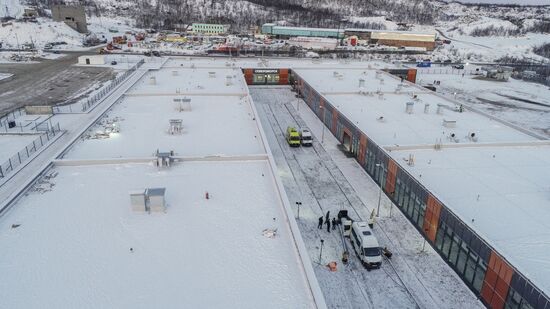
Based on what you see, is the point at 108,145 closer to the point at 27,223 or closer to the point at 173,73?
the point at 27,223

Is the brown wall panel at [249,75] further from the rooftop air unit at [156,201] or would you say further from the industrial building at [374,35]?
the industrial building at [374,35]

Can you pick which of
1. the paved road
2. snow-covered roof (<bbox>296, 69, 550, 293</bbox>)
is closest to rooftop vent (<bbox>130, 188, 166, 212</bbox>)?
snow-covered roof (<bbox>296, 69, 550, 293</bbox>)

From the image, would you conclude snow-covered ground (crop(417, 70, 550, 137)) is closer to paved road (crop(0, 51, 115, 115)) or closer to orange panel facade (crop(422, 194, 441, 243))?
orange panel facade (crop(422, 194, 441, 243))

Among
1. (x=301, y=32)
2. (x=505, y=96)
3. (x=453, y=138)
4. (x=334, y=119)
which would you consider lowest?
(x=505, y=96)

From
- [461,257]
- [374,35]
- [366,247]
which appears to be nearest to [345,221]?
[366,247]

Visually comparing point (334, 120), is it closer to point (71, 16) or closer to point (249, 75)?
point (249, 75)

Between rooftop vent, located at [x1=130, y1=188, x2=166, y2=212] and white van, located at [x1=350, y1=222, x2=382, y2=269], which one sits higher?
rooftop vent, located at [x1=130, y1=188, x2=166, y2=212]

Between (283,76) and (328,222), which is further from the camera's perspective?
(283,76)
